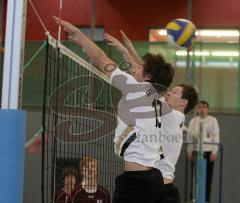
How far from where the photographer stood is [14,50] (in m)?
2.98

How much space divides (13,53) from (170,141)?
234 cm

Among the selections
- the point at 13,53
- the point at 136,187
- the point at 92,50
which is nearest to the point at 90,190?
the point at 136,187

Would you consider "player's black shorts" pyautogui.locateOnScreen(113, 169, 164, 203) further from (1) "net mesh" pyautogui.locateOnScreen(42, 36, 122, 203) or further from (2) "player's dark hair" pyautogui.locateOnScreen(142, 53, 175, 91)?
(1) "net mesh" pyautogui.locateOnScreen(42, 36, 122, 203)

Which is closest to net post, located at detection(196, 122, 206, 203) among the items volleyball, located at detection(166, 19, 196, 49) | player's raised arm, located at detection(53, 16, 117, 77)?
volleyball, located at detection(166, 19, 196, 49)

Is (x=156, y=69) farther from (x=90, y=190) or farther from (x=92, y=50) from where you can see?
(x=90, y=190)

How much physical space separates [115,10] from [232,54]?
454 centimetres

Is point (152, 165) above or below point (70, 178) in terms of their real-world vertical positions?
above

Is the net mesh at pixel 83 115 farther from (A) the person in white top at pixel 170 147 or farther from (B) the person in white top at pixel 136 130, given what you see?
(B) the person in white top at pixel 136 130

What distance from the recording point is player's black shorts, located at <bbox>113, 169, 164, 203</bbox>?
369 cm

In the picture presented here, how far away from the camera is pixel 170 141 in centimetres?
500

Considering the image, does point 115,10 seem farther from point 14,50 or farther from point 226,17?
point 14,50

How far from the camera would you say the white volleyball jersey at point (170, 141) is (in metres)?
4.91

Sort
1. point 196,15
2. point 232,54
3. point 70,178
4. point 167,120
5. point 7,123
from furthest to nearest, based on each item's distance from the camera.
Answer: point 196,15, point 232,54, point 70,178, point 167,120, point 7,123

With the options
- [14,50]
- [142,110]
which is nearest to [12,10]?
[14,50]
